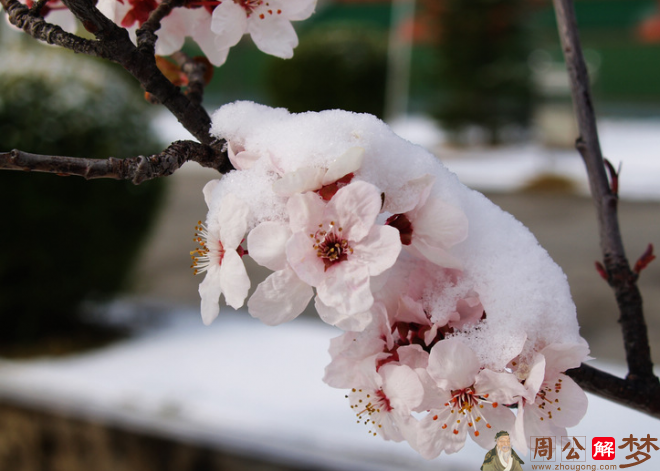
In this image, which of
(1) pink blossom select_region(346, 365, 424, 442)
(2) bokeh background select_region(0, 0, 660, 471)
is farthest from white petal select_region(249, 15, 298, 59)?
(2) bokeh background select_region(0, 0, 660, 471)

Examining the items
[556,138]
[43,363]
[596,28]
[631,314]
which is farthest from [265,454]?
[596,28]

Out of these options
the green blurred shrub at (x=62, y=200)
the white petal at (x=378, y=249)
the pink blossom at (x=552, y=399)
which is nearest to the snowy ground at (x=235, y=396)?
the green blurred shrub at (x=62, y=200)

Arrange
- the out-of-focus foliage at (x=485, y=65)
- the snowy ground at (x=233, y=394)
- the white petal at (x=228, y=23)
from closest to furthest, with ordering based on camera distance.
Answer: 1. the white petal at (x=228, y=23)
2. the snowy ground at (x=233, y=394)
3. the out-of-focus foliage at (x=485, y=65)

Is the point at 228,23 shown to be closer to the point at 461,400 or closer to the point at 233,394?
the point at 461,400

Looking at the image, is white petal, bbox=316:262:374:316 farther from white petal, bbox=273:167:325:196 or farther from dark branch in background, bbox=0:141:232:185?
dark branch in background, bbox=0:141:232:185

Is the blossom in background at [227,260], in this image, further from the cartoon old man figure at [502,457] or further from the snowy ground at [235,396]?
the snowy ground at [235,396]

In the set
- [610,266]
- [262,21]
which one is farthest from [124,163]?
[610,266]

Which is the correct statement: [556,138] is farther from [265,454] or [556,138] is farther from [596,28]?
[265,454]
